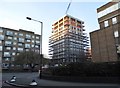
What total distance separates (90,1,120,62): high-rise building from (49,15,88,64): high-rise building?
74351 mm

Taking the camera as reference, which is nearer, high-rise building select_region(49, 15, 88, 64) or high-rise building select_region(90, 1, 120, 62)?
high-rise building select_region(90, 1, 120, 62)

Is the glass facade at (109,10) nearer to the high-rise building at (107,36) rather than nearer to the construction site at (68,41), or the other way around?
the high-rise building at (107,36)

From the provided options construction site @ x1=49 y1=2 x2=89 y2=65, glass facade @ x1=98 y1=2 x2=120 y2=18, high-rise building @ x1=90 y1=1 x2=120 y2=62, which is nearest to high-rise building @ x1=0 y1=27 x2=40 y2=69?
construction site @ x1=49 y1=2 x2=89 y2=65

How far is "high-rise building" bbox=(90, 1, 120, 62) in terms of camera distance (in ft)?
114

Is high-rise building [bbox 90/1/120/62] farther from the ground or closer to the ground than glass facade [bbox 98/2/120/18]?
closer to the ground

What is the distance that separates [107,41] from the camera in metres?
36.8

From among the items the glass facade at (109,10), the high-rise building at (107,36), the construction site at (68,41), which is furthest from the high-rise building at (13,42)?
the glass facade at (109,10)

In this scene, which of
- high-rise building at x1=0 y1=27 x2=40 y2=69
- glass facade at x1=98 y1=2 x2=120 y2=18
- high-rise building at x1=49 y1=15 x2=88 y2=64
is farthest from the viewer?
high-rise building at x1=49 y1=15 x2=88 y2=64

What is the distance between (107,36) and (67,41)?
8429cm

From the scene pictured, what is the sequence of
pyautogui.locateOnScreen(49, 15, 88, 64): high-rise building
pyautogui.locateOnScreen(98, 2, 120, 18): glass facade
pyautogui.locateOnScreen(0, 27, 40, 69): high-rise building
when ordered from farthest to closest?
pyautogui.locateOnScreen(49, 15, 88, 64): high-rise building
pyautogui.locateOnScreen(0, 27, 40, 69): high-rise building
pyautogui.locateOnScreen(98, 2, 120, 18): glass facade

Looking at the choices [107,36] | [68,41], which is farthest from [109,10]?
[68,41]

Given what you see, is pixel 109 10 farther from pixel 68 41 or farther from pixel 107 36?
pixel 68 41

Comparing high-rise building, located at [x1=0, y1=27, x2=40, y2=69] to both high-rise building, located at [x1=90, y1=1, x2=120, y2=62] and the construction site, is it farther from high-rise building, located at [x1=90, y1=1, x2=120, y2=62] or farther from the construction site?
high-rise building, located at [x1=90, y1=1, x2=120, y2=62]

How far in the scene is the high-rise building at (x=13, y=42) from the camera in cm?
7544
